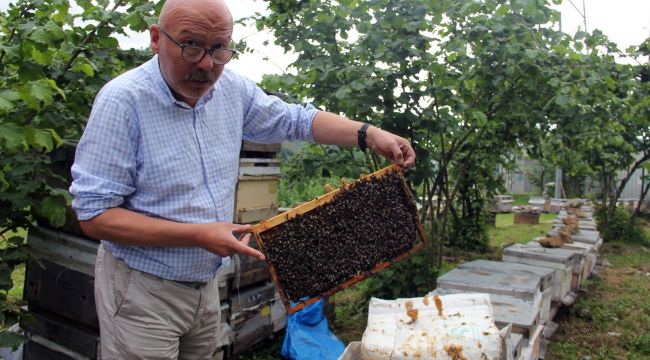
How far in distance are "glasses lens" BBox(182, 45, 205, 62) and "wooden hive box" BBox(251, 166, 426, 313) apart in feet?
2.71

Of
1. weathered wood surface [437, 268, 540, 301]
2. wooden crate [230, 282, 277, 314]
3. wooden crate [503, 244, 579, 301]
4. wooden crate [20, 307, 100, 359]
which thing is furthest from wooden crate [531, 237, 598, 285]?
wooden crate [20, 307, 100, 359]

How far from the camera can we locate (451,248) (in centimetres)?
893

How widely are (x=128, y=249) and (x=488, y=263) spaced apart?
323 cm

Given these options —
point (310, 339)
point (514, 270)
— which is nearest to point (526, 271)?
point (514, 270)

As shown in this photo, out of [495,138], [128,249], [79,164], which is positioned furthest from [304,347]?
[495,138]

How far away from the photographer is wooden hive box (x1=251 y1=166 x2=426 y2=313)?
2436mm

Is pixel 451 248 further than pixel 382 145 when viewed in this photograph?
Yes

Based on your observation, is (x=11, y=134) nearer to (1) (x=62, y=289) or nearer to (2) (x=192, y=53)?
(2) (x=192, y=53)

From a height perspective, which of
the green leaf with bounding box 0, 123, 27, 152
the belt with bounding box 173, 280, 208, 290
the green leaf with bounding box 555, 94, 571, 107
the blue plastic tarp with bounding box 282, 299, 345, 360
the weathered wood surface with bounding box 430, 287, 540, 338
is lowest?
the blue plastic tarp with bounding box 282, 299, 345, 360

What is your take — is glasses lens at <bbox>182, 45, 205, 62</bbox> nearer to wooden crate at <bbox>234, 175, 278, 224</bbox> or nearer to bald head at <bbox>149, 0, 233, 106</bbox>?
bald head at <bbox>149, 0, 233, 106</bbox>

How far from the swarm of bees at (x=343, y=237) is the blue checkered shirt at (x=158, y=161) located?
39 centimetres

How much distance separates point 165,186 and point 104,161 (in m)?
0.23

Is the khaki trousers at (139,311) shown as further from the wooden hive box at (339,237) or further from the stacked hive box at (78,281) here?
the stacked hive box at (78,281)

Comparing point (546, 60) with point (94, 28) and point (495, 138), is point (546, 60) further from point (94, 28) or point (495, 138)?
point (94, 28)
